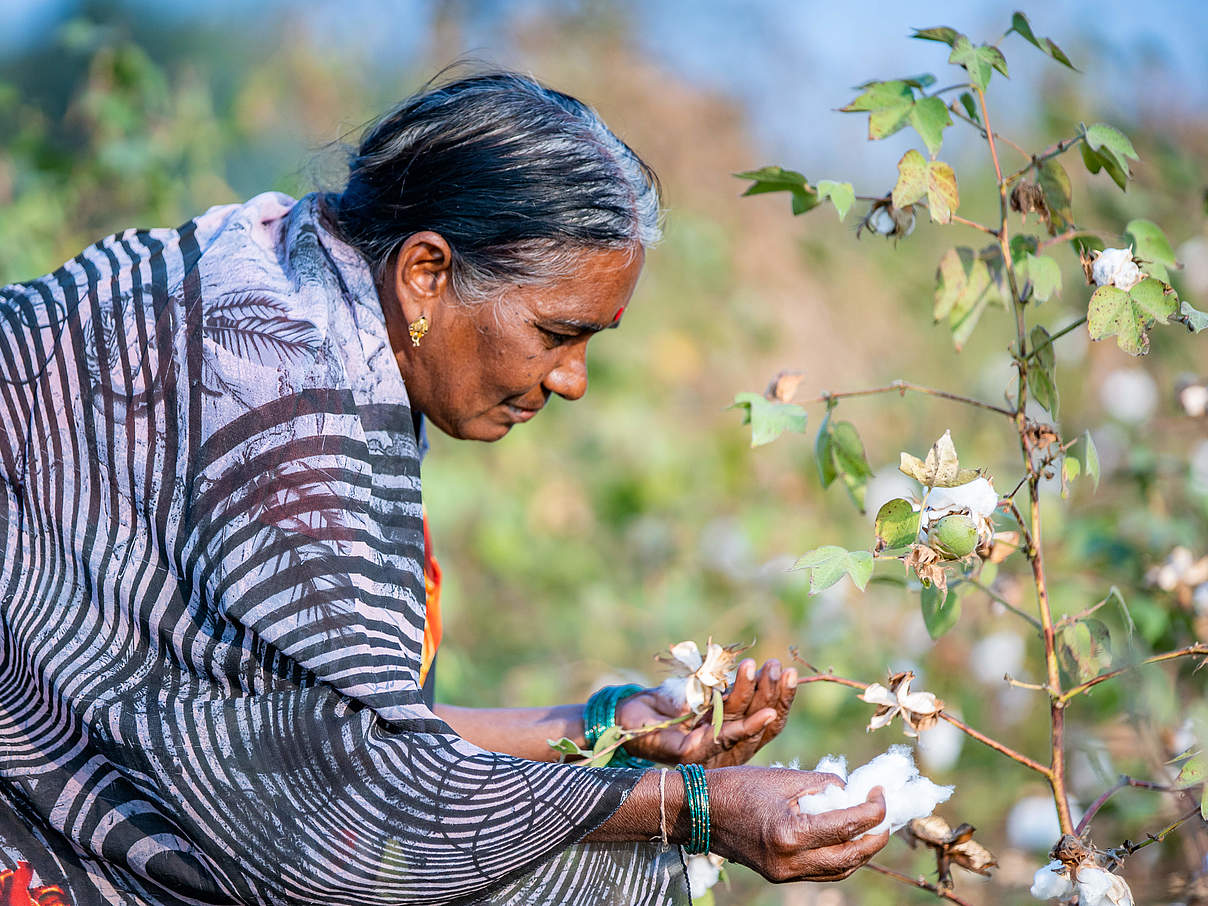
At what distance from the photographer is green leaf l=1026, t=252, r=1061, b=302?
1397 millimetres

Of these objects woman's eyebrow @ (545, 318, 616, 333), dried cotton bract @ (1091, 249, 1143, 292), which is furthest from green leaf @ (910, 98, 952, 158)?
woman's eyebrow @ (545, 318, 616, 333)

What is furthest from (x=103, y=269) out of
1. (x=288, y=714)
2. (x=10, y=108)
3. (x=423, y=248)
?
(x=10, y=108)

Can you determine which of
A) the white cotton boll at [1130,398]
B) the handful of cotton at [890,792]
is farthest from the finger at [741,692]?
the white cotton boll at [1130,398]

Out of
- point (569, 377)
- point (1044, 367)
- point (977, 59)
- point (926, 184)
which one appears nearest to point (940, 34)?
point (977, 59)

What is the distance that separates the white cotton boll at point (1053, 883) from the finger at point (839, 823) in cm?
22

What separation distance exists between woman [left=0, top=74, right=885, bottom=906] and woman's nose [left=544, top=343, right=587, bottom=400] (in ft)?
0.07

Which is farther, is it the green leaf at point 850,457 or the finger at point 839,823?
the green leaf at point 850,457

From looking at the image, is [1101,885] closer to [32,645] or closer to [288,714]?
[288,714]

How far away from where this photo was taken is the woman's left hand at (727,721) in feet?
5.33

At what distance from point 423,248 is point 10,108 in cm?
204

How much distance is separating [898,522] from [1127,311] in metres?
0.34

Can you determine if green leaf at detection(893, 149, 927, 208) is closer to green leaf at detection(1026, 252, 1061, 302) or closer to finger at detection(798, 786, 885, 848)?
green leaf at detection(1026, 252, 1061, 302)

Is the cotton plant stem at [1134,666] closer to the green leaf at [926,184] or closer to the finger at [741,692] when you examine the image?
the finger at [741,692]

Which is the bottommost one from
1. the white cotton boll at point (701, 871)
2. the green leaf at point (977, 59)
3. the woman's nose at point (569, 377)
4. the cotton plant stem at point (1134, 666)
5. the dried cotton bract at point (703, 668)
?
the white cotton boll at point (701, 871)
